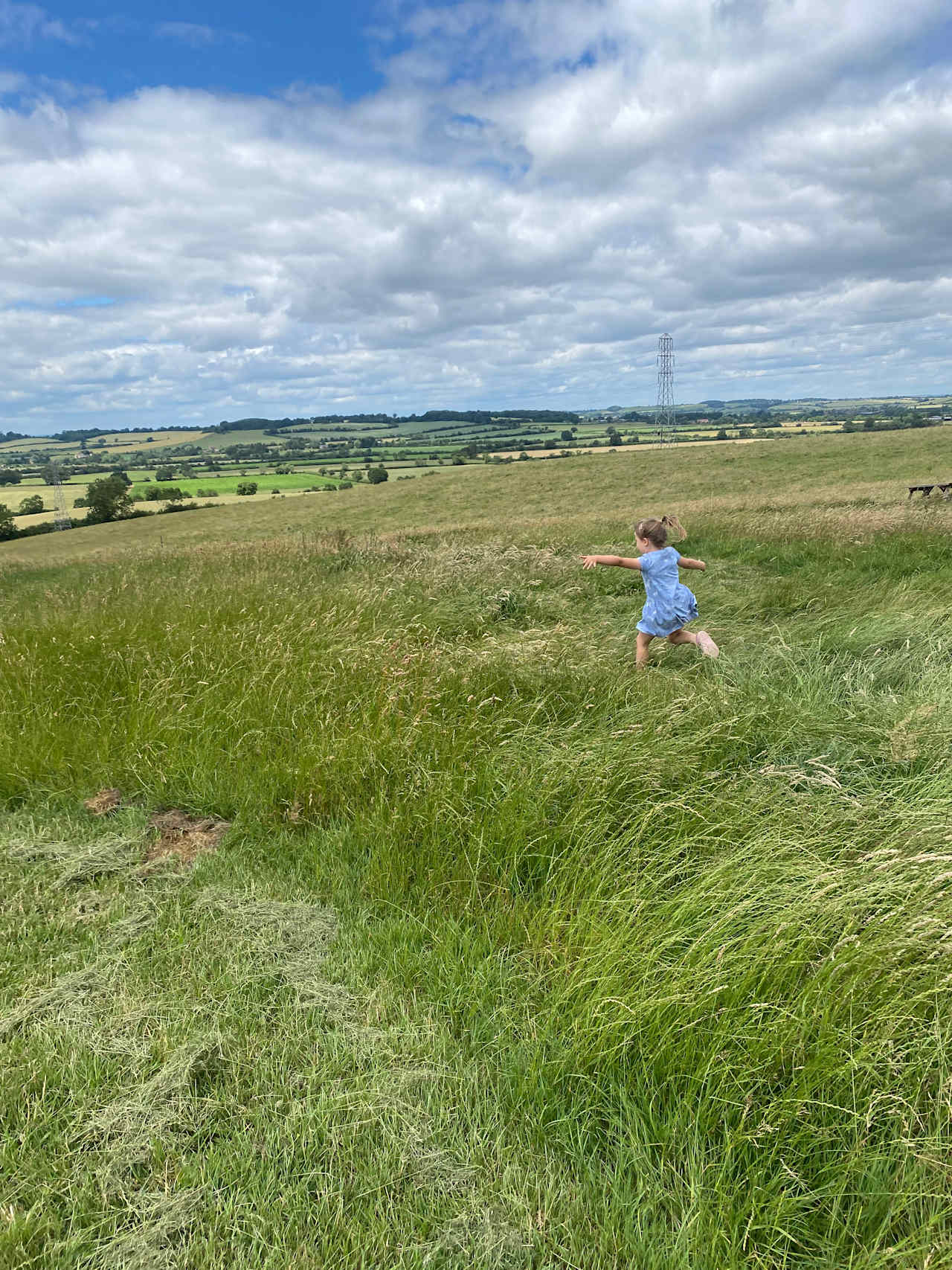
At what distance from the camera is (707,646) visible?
5930 millimetres

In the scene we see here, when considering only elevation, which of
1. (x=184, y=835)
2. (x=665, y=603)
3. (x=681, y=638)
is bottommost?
(x=184, y=835)

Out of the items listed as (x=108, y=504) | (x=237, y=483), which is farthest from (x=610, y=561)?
(x=237, y=483)

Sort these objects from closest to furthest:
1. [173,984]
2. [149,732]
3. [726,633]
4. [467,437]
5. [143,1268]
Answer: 1. [143,1268]
2. [173,984]
3. [149,732]
4. [726,633]
5. [467,437]

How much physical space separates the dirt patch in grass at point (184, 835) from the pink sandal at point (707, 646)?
440 centimetres

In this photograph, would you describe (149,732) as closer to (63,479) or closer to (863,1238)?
(863,1238)

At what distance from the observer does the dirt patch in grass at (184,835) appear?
3.22m

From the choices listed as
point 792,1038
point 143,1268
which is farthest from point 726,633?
point 143,1268

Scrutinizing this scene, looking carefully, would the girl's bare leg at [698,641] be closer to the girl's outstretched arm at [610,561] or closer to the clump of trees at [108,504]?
the girl's outstretched arm at [610,561]

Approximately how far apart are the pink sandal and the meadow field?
1.37 feet

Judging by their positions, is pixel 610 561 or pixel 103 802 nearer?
pixel 103 802

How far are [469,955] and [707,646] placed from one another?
435 centimetres

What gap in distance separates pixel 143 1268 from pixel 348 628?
14.3 feet

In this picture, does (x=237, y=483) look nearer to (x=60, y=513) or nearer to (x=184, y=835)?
(x=60, y=513)

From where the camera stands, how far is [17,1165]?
5.63 feet
